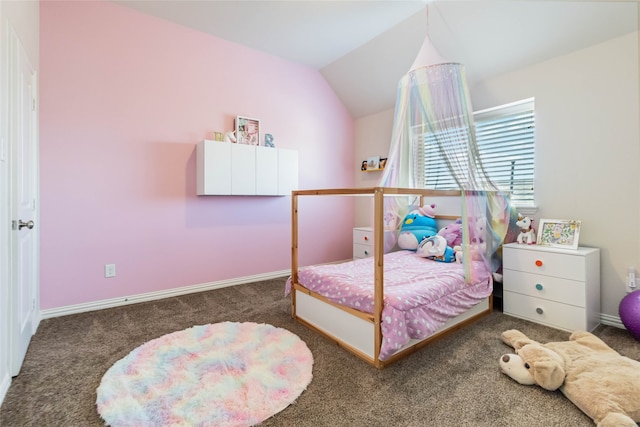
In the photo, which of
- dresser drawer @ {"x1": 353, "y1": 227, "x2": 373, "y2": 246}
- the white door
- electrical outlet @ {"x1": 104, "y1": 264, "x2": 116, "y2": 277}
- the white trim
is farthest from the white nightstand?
the white door

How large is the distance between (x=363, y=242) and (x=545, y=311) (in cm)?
201

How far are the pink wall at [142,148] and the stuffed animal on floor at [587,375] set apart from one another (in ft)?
9.32

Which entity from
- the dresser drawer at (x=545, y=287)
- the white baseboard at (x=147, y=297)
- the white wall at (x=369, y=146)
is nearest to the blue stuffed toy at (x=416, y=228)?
the white wall at (x=369, y=146)

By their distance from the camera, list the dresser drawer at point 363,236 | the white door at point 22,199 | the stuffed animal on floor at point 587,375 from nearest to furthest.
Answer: the stuffed animal on floor at point 587,375
the white door at point 22,199
the dresser drawer at point 363,236

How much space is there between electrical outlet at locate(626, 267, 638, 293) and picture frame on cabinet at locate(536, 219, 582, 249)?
0.39 m

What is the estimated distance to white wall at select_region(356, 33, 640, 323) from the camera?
2.27 metres

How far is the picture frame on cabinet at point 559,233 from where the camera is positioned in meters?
2.44

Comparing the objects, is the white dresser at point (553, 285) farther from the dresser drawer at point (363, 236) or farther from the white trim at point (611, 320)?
the dresser drawer at point (363, 236)

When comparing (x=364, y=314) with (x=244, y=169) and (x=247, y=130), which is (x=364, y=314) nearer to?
(x=244, y=169)

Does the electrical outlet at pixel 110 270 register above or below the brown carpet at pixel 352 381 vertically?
above

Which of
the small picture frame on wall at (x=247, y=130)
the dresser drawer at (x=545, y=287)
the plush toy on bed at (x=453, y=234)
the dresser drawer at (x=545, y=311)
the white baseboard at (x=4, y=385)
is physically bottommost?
the white baseboard at (x=4, y=385)

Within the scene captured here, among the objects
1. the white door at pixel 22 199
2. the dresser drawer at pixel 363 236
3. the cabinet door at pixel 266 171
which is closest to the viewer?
the white door at pixel 22 199

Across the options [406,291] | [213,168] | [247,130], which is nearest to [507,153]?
[406,291]

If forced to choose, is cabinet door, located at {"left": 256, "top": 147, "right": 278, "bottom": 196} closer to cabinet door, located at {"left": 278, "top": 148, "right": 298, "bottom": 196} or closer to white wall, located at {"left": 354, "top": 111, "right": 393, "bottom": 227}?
cabinet door, located at {"left": 278, "top": 148, "right": 298, "bottom": 196}
